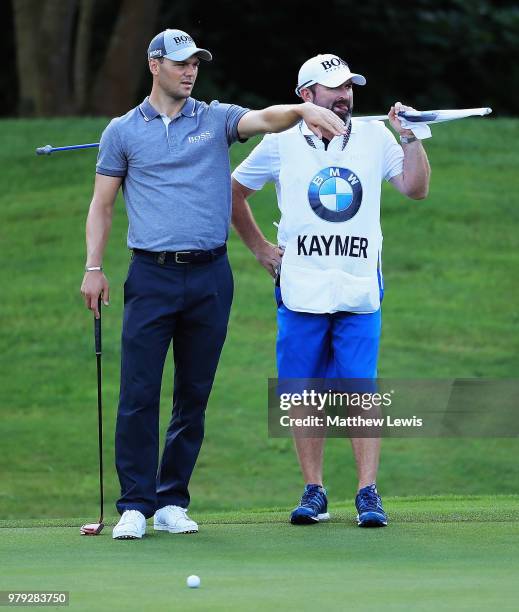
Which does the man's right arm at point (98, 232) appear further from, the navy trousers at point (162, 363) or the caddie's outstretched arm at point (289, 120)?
the caddie's outstretched arm at point (289, 120)

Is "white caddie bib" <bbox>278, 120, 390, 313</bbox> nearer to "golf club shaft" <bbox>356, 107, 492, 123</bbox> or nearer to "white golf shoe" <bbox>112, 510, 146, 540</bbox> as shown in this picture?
"golf club shaft" <bbox>356, 107, 492, 123</bbox>

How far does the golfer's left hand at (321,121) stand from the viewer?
228 inches

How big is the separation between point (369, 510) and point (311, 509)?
27 centimetres

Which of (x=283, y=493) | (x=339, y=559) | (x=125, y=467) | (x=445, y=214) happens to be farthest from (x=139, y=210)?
(x=445, y=214)

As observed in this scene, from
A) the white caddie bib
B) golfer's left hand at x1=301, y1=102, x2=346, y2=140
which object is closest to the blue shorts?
the white caddie bib

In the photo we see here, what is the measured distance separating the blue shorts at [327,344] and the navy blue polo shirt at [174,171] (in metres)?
0.58

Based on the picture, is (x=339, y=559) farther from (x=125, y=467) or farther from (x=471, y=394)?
(x=471, y=394)

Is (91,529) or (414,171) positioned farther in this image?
(414,171)

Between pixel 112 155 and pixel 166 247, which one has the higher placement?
pixel 112 155

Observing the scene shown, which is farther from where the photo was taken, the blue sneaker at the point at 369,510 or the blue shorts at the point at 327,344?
the blue shorts at the point at 327,344

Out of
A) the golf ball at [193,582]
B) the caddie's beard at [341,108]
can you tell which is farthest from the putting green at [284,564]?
the caddie's beard at [341,108]

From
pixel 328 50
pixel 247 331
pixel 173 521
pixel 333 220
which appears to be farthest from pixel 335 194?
pixel 328 50

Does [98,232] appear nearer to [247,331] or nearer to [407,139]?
[407,139]

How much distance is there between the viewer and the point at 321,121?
5.80 m
